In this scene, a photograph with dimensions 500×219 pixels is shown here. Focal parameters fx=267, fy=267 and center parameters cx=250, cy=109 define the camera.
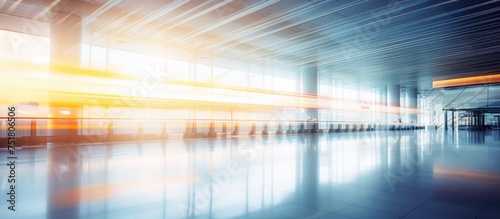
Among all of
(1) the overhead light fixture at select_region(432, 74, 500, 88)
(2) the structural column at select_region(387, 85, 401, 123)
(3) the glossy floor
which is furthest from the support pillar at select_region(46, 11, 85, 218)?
(1) the overhead light fixture at select_region(432, 74, 500, 88)

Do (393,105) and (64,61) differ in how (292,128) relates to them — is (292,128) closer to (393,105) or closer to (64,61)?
(64,61)

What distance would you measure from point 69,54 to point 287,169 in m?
9.13

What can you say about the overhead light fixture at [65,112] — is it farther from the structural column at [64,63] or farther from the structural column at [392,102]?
the structural column at [392,102]

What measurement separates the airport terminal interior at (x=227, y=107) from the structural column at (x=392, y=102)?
4.67 m

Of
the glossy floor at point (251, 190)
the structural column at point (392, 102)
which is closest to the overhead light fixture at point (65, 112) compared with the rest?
the glossy floor at point (251, 190)

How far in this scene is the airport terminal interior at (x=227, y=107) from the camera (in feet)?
10.7

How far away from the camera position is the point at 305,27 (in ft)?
36.2

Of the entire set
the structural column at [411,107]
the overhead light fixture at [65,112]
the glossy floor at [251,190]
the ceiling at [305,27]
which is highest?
the ceiling at [305,27]

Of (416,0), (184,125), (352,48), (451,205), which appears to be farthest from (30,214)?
(352,48)

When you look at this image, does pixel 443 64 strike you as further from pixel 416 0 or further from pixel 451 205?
pixel 451 205

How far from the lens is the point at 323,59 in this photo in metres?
16.3

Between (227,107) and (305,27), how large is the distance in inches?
Answer: 274

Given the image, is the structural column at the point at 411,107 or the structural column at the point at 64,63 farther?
the structural column at the point at 411,107

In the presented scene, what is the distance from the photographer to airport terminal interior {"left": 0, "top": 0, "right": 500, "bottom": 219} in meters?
3.25
